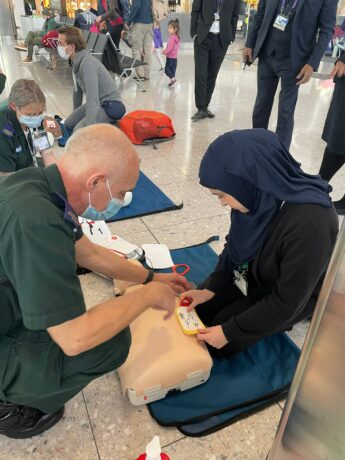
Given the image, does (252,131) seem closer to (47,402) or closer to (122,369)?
(122,369)

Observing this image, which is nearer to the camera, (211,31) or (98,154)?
(98,154)

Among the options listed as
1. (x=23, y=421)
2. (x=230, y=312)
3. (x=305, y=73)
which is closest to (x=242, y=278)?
(x=230, y=312)

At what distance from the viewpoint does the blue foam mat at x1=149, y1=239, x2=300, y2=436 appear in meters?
1.30

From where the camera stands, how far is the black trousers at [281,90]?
117 inches

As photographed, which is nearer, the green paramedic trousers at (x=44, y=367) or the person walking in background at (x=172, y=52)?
the green paramedic trousers at (x=44, y=367)

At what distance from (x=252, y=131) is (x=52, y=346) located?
909 mm

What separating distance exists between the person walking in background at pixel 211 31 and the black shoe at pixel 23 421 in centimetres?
382

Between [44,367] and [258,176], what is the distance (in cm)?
84

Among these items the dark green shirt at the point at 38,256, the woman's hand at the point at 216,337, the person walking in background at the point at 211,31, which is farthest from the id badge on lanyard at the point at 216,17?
the dark green shirt at the point at 38,256

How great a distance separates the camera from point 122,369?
1.33m

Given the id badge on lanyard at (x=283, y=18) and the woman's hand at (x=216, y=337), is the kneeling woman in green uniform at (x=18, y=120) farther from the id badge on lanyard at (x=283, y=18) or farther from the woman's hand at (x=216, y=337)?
the id badge on lanyard at (x=283, y=18)

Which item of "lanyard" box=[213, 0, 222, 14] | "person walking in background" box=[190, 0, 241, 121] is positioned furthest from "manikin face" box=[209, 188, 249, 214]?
"lanyard" box=[213, 0, 222, 14]

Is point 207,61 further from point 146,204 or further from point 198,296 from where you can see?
point 198,296

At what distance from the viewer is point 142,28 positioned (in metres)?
5.93
